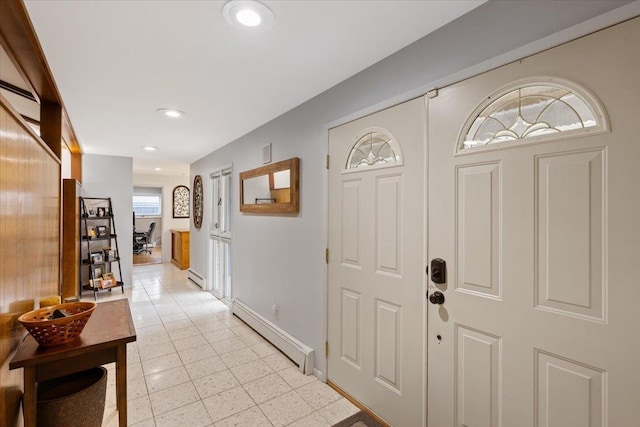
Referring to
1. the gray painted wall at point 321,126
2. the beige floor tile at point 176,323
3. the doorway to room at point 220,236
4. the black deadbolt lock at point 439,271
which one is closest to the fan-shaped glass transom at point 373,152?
the gray painted wall at point 321,126

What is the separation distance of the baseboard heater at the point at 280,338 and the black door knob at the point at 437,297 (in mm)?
1343

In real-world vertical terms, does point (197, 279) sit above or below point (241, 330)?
above

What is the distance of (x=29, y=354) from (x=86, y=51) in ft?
5.52

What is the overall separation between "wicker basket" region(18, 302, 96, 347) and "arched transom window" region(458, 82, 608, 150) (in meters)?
2.02

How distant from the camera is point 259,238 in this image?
3.41 m

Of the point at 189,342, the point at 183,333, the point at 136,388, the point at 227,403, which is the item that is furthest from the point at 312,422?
the point at 183,333

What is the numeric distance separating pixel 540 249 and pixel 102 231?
19.4 ft

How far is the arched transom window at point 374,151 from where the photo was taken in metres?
1.83

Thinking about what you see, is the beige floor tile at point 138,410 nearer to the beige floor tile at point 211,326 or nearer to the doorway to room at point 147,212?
the beige floor tile at point 211,326

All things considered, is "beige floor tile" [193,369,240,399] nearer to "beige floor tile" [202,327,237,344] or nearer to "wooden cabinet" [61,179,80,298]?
"beige floor tile" [202,327,237,344]

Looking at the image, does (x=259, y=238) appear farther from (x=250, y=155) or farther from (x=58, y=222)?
(x=58, y=222)

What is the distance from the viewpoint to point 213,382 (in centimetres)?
240

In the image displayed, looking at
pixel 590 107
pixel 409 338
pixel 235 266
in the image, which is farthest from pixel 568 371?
pixel 235 266

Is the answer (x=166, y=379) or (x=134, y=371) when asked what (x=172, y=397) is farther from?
(x=134, y=371)
